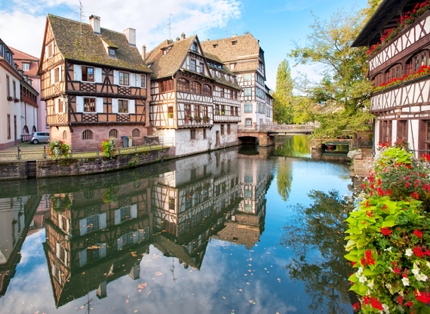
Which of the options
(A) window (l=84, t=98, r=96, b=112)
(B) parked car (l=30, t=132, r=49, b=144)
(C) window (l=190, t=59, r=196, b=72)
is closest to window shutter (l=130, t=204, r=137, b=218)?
(A) window (l=84, t=98, r=96, b=112)

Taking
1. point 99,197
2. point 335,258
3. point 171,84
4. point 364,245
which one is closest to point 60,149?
point 99,197

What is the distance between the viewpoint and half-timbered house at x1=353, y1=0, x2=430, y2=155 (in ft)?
37.5

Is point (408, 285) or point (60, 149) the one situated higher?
point (60, 149)

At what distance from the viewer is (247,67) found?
1823 inches

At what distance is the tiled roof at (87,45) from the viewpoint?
23.3 meters

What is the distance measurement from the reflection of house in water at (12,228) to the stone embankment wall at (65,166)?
13.4ft

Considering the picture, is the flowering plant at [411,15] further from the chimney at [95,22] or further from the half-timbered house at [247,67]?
the half-timbered house at [247,67]

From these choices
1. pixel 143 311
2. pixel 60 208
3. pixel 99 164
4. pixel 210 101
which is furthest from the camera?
pixel 210 101

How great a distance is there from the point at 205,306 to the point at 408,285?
12.8ft

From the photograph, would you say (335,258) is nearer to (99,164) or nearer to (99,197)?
(99,197)

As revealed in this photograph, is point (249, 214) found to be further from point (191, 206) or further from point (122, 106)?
point (122, 106)

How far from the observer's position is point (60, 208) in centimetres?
1366

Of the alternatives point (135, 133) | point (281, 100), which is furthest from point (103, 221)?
point (281, 100)

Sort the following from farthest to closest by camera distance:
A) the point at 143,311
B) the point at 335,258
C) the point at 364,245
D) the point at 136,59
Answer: the point at 136,59 → the point at 335,258 → the point at 143,311 → the point at 364,245
